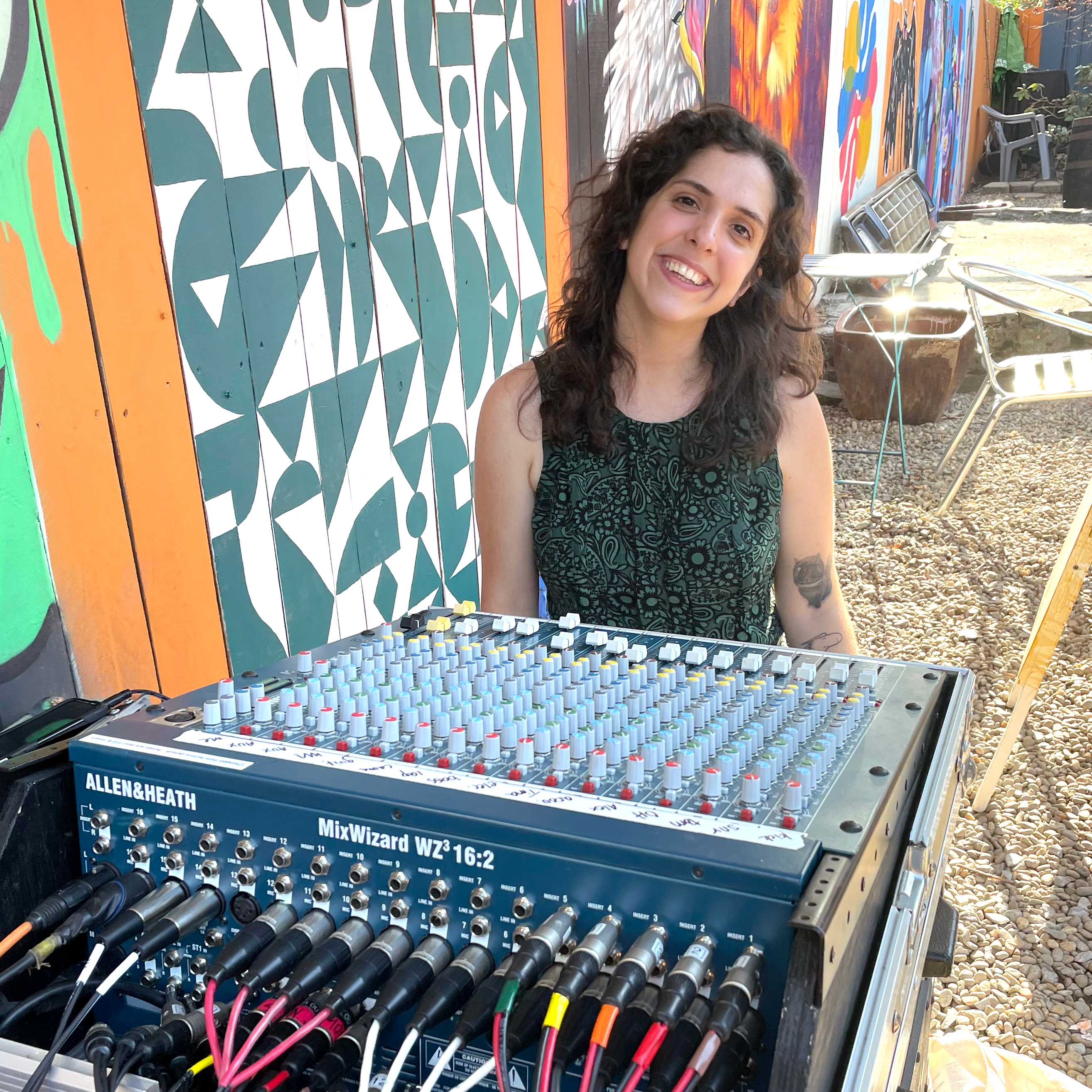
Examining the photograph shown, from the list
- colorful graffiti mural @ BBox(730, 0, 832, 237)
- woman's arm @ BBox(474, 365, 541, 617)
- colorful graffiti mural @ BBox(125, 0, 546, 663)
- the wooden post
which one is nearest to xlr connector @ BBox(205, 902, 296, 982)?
woman's arm @ BBox(474, 365, 541, 617)

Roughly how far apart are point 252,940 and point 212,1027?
8cm

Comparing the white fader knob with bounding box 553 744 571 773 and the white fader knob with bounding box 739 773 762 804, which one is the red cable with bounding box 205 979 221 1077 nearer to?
the white fader knob with bounding box 553 744 571 773

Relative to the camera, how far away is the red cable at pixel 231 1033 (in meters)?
0.80

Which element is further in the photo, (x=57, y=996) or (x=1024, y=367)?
(x=1024, y=367)

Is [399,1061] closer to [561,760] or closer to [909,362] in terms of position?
[561,760]

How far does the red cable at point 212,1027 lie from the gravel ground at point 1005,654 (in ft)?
6.11

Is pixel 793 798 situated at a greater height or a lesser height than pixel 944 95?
lesser

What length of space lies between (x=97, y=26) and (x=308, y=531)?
1.08 metres

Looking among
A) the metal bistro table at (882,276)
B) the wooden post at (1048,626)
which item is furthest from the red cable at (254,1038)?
the metal bistro table at (882,276)

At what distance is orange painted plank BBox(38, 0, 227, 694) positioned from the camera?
5.76 ft

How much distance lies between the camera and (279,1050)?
810mm

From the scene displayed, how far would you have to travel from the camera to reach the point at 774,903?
0.74m

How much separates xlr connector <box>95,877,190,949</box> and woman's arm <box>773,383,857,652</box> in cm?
122

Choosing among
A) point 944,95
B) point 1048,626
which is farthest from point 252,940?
point 944,95
